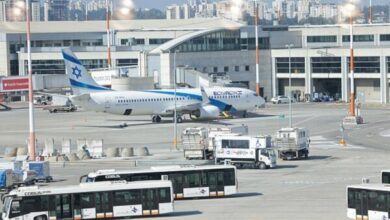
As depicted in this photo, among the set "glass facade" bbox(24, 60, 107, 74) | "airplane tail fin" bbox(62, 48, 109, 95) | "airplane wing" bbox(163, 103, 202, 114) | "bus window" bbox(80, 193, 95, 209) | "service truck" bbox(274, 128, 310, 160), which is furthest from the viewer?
"glass facade" bbox(24, 60, 107, 74)

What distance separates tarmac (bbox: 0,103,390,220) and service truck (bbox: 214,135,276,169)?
0.88 m

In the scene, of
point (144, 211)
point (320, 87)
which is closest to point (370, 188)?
point (144, 211)

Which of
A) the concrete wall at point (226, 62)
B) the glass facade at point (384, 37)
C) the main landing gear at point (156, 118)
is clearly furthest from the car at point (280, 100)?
the main landing gear at point (156, 118)

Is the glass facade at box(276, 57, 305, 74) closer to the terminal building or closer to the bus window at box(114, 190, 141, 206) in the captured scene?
the terminal building

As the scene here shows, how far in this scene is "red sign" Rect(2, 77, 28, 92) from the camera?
432 ft

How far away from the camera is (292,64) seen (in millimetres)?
133750

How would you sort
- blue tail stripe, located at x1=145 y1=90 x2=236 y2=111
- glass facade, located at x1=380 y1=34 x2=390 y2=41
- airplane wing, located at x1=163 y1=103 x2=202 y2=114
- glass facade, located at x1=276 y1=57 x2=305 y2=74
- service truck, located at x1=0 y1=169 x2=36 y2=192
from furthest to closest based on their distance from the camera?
glass facade, located at x1=380 y1=34 x2=390 y2=41
glass facade, located at x1=276 y1=57 x2=305 y2=74
blue tail stripe, located at x1=145 y1=90 x2=236 y2=111
airplane wing, located at x1=163 y1=103 x2=202 y2=114
service truck, located at x1=0 y1=169 x2=36 y2=192

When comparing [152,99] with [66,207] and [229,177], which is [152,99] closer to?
[229,177]

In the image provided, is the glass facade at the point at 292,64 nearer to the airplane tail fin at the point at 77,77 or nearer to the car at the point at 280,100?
the car at the point at 280,100

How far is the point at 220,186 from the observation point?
174ft

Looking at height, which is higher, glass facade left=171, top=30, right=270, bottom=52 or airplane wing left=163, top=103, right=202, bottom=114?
glass facade left=171, top=30, right=270, bottom=52

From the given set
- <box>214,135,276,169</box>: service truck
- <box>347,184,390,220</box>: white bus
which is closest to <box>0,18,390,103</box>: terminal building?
<box>214,135,276,169</box>: service truck

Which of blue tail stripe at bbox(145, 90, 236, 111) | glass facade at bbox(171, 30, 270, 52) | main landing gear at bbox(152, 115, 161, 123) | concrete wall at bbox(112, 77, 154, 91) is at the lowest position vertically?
main landing gear at bbox(152, 115, 161, 123)

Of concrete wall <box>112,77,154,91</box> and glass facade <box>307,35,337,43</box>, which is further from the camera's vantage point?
glass facade <box>307,35,337,43</box>
